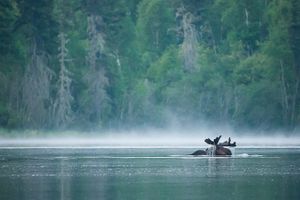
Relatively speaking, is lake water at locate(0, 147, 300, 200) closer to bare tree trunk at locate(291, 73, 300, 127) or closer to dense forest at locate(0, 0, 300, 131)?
bare tree trunk at locate(291, 73, 300, 127)

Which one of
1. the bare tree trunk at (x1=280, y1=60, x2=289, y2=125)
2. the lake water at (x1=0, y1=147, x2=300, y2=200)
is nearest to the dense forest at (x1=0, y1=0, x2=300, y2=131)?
the bare tree trunk at (x1=280, y1=60, x2=289, y2=125)

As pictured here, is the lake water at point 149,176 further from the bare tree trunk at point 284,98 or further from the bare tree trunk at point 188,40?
the bare tree trunk at point 188,40

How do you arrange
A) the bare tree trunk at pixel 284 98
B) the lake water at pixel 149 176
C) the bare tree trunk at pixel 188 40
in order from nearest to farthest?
the lake water at pixel 149 176
the bare tree trunk at pixel 284 98
the bare tree trunk at pixel 188 40

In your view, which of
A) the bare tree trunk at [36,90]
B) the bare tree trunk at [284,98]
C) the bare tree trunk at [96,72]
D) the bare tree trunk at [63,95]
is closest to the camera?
the bare tree trunk at [36,90]

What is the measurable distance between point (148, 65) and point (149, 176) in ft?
238

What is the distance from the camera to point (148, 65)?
119938 millimetres

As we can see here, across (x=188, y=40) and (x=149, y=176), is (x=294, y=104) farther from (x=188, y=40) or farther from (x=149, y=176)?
(x=149, y=176)

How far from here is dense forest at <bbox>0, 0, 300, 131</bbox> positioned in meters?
106

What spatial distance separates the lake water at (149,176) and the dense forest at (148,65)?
4051cm

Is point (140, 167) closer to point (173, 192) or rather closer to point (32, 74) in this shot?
point (173, 192)

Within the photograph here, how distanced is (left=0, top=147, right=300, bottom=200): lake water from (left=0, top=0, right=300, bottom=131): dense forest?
4051 centimetres

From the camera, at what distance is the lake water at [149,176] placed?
3981cm

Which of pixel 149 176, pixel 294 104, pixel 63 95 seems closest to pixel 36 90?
pixel 63 95

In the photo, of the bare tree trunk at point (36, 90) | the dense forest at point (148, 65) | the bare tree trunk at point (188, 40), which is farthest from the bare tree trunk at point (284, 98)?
the bare tree trunk at point (36, 90)
